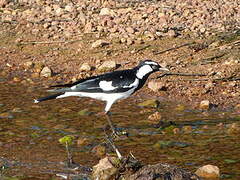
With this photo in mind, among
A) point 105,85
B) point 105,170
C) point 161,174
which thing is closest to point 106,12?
point 105,85

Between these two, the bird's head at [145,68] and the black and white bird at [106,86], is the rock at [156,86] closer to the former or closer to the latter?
the bird's head at [145,68]

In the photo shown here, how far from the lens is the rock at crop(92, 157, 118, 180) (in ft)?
23.3

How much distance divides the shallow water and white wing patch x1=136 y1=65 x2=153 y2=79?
81cm

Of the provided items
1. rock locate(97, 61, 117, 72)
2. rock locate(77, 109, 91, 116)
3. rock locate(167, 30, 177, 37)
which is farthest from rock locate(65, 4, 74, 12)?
rock locate(77, 109, 91, 116)

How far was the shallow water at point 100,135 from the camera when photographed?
7.83 m

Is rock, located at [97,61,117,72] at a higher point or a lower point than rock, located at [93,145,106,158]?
lower

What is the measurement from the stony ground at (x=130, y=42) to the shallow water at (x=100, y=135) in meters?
0.93

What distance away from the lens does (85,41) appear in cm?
1420

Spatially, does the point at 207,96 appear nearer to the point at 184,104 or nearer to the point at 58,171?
the point at 184,104

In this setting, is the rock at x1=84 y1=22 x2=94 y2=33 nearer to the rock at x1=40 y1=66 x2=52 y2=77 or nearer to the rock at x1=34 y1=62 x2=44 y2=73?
the rock at x1=34 y1=62 x2=44 y2=73

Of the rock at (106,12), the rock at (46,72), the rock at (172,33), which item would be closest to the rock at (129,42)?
the rock at (172,33)

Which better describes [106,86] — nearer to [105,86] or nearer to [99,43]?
[105,86]

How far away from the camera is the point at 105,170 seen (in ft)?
23.4

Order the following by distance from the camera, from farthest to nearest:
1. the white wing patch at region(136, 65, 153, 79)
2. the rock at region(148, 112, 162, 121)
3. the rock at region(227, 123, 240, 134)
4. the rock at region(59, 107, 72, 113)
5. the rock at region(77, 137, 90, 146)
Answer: the rock at region(59, 107, 72, 113) < the rock at region(148, 112, 162, 121) < the white wing patch at region(136, 65, 153, 79) < the rock at region(227, 123, 240, 134) < the rock at region(77, 137, 90, 146)
